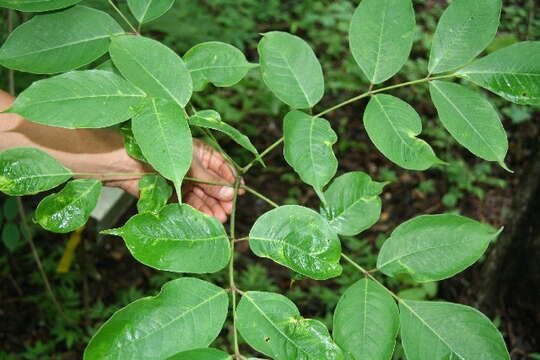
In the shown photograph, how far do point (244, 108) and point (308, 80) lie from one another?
292 centimetres

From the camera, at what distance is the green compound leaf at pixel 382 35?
1156mm

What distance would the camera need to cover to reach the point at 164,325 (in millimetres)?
923

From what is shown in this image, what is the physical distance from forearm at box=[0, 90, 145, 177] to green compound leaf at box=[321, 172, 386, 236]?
65 centimetres

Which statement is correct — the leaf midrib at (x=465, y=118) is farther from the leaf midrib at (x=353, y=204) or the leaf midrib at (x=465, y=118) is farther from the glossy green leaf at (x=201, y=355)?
the glossy green leaf at (x=201, y=355)

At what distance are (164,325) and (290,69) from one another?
672mm

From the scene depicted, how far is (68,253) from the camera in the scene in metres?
2.97

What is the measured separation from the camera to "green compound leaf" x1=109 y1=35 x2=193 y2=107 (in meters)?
1.04

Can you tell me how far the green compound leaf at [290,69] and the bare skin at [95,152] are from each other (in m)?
0.50

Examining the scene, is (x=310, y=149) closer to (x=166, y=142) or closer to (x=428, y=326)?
(x=166, y=142)

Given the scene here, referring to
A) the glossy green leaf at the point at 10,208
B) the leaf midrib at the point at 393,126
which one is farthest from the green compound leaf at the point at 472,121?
the glossy green leaf at the point at 10,208

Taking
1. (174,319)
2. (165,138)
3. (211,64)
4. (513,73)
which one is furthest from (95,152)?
(513,73)

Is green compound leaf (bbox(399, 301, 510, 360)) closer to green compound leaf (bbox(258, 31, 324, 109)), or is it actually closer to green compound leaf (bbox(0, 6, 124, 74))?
green compound leaf (bbox(258, 31, 324, 109))

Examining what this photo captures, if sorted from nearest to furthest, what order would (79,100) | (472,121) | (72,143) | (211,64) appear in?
(79,100) < (472,121) < (211,64) < (72,143)

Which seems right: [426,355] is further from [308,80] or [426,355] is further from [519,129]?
[519,129]
